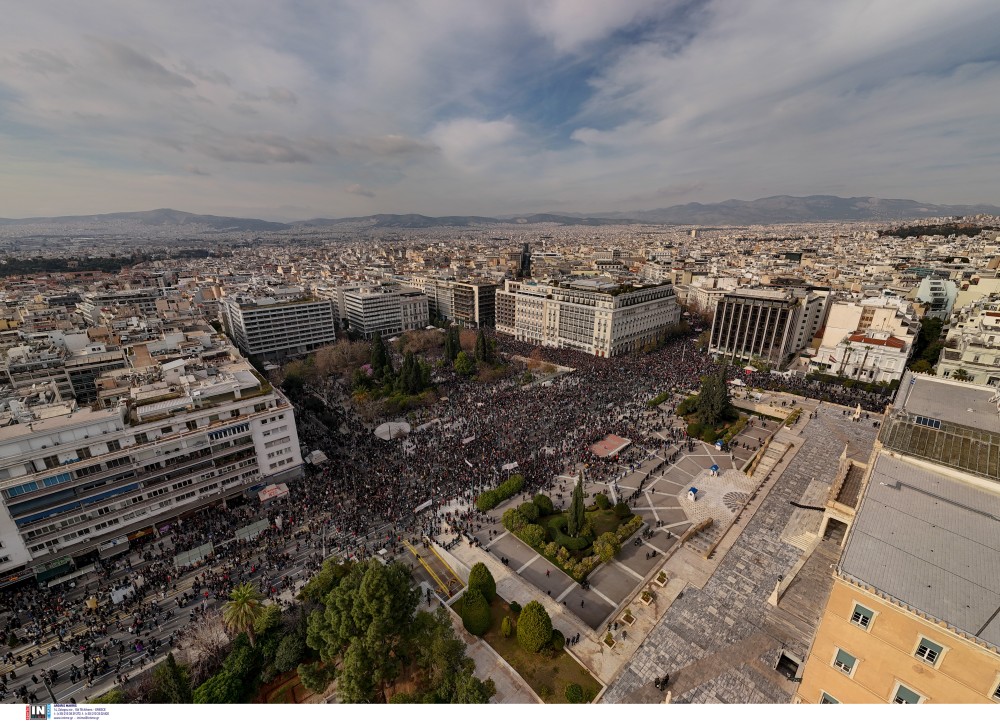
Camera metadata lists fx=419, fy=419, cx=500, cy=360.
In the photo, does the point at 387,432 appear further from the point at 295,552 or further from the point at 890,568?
the point at 890,568

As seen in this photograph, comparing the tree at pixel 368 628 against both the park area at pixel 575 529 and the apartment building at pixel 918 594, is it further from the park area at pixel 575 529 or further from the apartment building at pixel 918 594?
the apartment building at pixel 918 594

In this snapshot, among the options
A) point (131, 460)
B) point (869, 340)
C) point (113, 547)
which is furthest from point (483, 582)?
point (869, 340)

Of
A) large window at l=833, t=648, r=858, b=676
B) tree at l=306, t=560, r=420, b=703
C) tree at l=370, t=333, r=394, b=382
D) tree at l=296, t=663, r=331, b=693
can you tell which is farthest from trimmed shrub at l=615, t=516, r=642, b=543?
tree at l=370, t=333, r=394, b=382

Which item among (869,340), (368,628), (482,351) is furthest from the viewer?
(482,351)

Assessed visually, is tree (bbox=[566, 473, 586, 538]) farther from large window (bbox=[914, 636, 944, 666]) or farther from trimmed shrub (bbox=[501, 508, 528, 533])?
large window (bbox=[914, 636, 944, 666])

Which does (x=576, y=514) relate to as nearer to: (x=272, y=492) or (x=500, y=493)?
(x=500, y=493)
